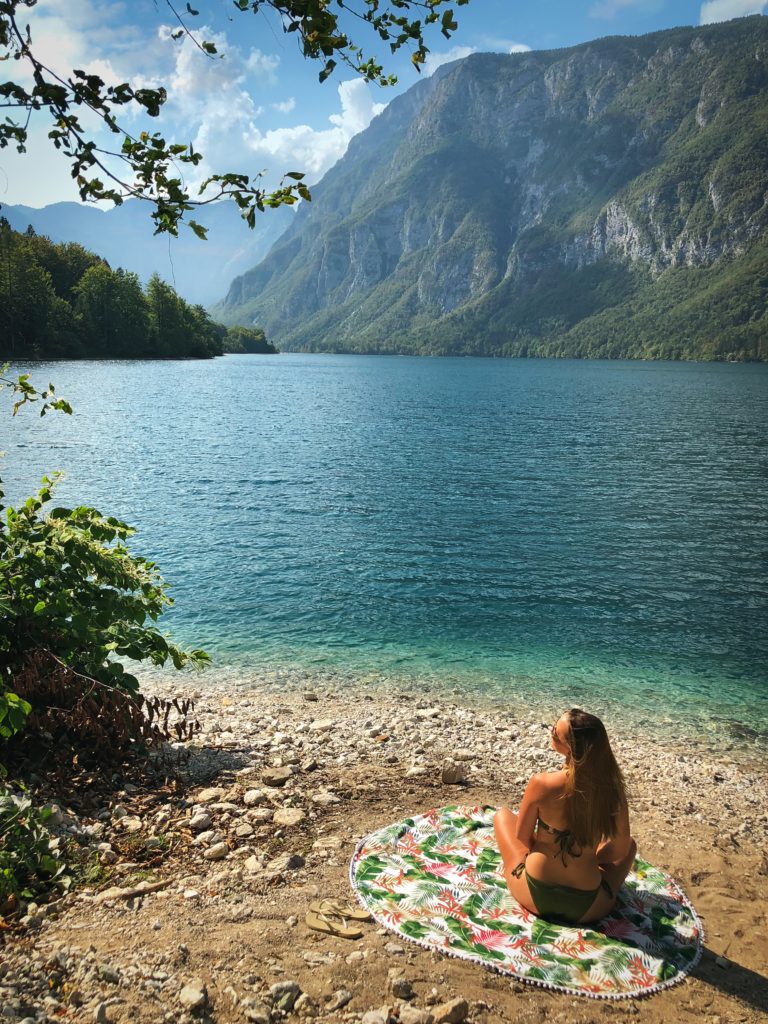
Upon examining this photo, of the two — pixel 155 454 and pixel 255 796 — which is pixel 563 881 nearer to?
pixel 255 796

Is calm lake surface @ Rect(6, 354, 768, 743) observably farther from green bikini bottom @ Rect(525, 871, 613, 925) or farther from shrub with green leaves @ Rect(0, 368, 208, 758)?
green bikini bottom @ Rect(525, 871, 613, 925)

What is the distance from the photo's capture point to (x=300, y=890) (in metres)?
7.11

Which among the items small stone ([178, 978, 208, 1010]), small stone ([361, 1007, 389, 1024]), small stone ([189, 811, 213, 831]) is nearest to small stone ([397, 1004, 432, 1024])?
small stone ([361, 1007, 389, 1024])

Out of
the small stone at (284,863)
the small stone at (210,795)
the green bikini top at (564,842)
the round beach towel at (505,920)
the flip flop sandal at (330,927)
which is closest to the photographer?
the round beach towel at (505,920)

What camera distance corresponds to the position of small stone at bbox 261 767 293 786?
32.3 ft

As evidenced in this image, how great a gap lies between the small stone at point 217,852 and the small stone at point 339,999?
2.44 metres

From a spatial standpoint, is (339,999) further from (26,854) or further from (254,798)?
(254,798)

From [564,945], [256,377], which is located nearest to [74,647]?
[564,945]

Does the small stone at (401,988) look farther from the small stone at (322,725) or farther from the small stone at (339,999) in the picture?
the small stone at (322,725)

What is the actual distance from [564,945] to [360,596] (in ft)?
53.6

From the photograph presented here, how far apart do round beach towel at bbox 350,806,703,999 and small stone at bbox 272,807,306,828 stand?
995mm

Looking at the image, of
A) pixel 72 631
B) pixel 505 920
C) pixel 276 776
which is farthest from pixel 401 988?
pixel 72 631

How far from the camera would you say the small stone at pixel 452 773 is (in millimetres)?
10398

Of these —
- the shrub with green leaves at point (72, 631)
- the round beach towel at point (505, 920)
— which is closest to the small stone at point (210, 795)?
the shrub with green leaves at point (72, 631)
